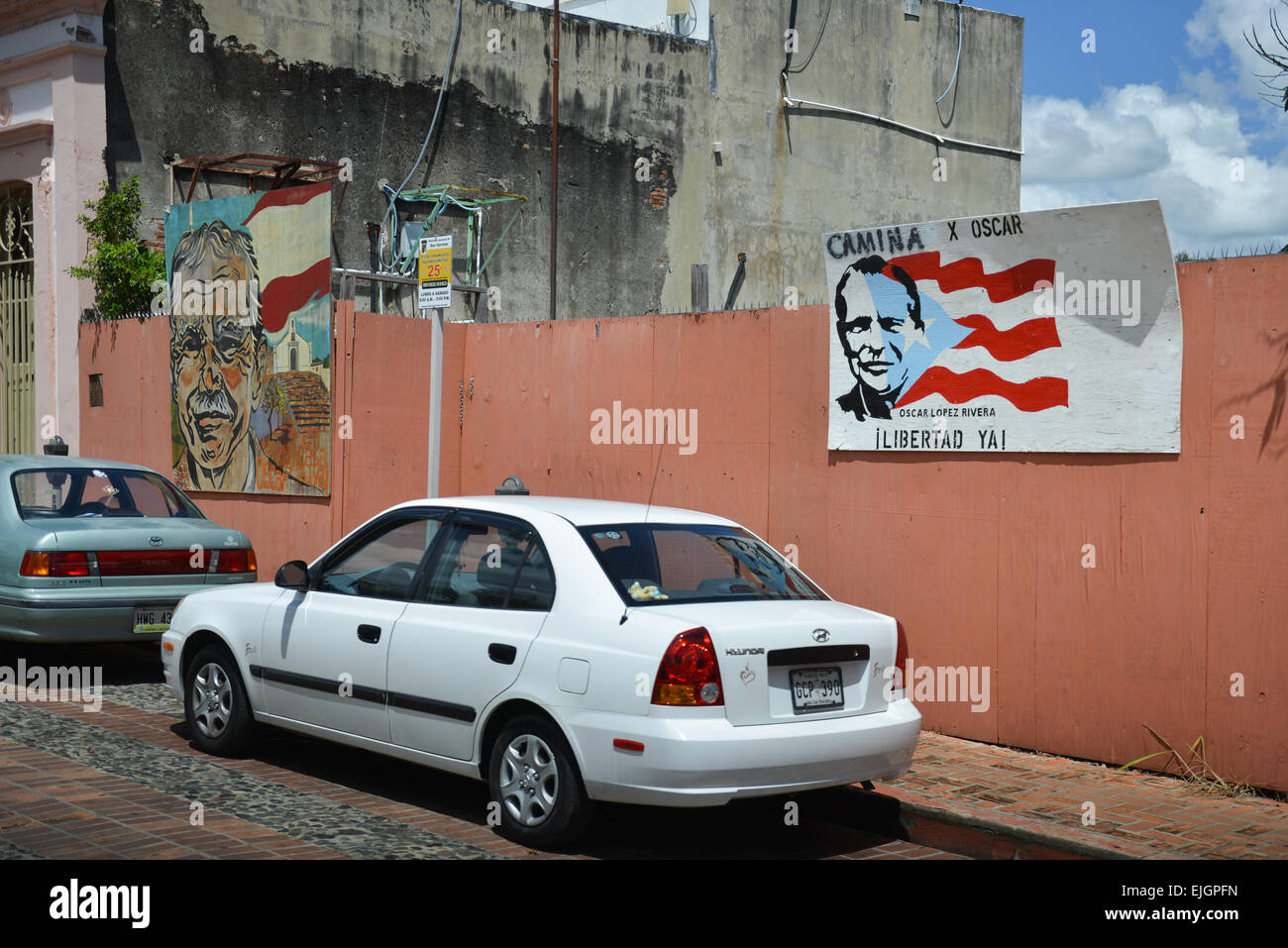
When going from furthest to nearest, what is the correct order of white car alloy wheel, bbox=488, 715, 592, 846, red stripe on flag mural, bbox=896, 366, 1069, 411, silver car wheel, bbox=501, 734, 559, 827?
red stripe on flag mural, bbox=896, 366, 1069, 411 → silver car wheel, bbox=501, 734, 559, 827 → white car alloy wheel, bbox=488, 715, 592, 846

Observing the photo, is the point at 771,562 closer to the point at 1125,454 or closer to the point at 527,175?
the point at 1125,454

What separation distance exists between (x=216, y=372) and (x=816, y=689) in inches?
397

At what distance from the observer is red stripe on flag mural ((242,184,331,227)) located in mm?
13594

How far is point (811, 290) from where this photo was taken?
75.9 ft

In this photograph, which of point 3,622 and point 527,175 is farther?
point 527,175

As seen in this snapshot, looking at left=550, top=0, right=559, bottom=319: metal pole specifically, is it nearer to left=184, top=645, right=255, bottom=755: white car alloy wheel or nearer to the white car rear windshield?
left=184, top=645, right=255, bottom=755: white car alloy wheel

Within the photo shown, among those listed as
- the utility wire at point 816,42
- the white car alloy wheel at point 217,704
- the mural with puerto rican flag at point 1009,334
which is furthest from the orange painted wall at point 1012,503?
the utility wire at point 816,42

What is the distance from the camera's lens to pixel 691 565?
6.68 meters

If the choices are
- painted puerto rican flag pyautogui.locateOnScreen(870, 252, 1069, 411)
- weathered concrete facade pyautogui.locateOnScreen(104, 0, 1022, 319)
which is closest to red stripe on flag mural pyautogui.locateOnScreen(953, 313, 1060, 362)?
painted puerto rican flag pyautogui.locateOnScreen(870, 252, 1069, 411)

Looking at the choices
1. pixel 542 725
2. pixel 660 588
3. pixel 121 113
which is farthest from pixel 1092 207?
pixel 121 113

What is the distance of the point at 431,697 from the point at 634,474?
434 cm

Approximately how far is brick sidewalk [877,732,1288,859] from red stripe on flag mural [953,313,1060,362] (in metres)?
2.41

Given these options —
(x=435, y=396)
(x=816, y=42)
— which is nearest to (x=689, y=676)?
(x=435, y=396)
